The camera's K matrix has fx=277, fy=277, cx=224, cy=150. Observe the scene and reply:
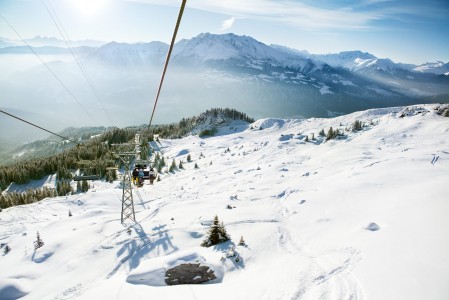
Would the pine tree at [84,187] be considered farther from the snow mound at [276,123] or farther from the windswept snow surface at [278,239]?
the snow mound at [276,123]

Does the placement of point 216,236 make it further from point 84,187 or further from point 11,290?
point 84,187

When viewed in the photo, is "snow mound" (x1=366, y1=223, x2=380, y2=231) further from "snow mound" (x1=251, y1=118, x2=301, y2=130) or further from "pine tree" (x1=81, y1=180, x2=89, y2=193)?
"snow mound" (x1=251, y1=118, x2=301, y2=130)

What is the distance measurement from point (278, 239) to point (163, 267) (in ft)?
18.8

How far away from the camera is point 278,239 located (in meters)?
13.8

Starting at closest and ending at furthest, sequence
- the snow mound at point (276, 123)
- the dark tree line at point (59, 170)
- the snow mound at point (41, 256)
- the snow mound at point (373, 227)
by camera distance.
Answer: the snow mound at point (373, 227) < the snow mound at point (41, 256) < the dark tree line at point (59, 170) < the snow mound at point (276, 123)

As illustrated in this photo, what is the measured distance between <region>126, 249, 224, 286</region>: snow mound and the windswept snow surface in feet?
0.17

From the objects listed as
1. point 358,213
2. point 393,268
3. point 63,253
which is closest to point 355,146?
point 358,213

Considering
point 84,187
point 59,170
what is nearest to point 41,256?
point 84,187

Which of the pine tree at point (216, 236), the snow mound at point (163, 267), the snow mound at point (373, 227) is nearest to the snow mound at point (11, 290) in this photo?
the snow mound at point (163, 267)

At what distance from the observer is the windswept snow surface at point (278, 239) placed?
898 centimetres

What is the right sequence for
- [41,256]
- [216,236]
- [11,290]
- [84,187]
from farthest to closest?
[84,187], [41,256], [216,236], [11,290]

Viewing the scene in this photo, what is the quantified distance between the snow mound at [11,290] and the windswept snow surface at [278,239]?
48 mm

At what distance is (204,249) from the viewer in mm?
13664

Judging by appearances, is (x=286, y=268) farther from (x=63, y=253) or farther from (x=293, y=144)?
(x=293, y=144)
